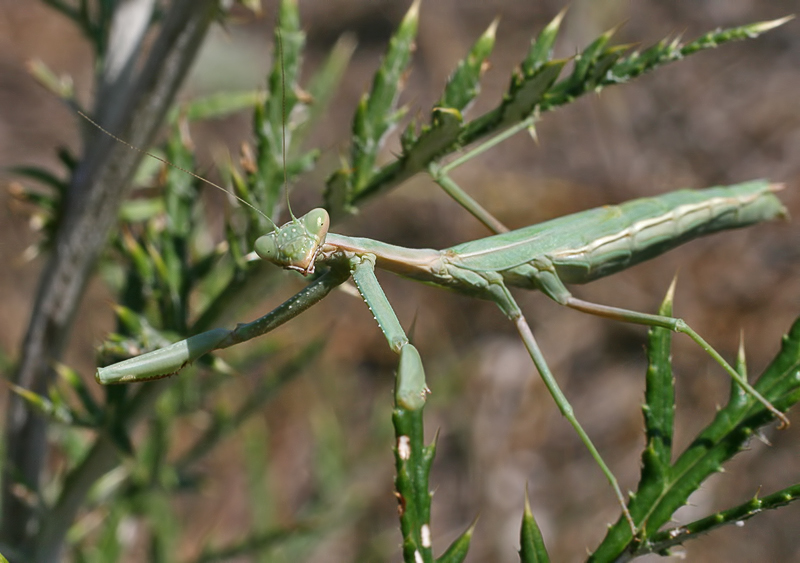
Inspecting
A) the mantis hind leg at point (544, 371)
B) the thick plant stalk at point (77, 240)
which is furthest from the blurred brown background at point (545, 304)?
the mantis hind leg at point (544, 371)

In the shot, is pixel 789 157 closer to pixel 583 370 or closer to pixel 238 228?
pixel 583 370

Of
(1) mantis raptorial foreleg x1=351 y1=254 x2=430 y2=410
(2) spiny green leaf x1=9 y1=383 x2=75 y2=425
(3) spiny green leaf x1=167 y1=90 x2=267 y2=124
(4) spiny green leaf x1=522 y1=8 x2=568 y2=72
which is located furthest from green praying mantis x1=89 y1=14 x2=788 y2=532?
(3) spiny green leaf x1=167 y1=90 x2=267 y2=124

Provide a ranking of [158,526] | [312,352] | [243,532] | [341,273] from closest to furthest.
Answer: [341,273], [312,352], [158,526], [243,532]

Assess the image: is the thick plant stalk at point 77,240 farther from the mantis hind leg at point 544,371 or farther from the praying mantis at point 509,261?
the mantis hind leg at point 544,371

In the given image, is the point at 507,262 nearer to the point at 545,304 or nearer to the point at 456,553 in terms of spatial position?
the point at 456,553

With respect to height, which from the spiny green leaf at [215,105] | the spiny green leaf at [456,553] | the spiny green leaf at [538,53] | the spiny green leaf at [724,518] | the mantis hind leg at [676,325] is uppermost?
the spiny green leaf at [215,105]

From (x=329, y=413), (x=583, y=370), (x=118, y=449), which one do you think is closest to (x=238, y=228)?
(x=118, y=449)

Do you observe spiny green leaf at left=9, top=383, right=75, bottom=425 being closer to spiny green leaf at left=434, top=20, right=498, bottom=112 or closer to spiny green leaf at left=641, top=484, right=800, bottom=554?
spiny green leaf at left=434, top=20, right=498, bottom=112
